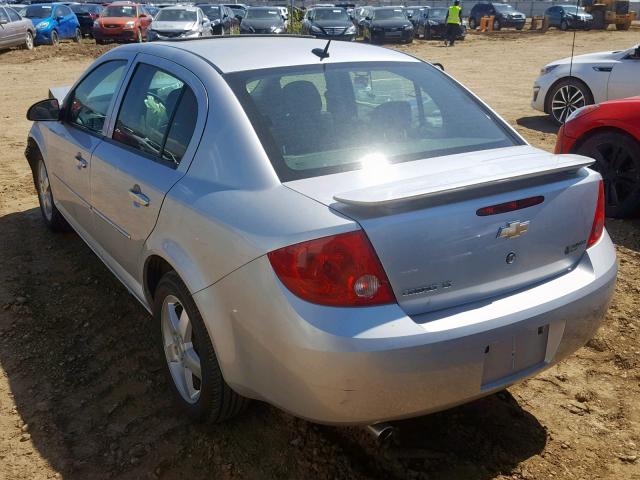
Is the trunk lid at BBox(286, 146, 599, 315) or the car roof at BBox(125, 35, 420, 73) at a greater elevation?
the car roof at BBox(125, 35, 420, 73)

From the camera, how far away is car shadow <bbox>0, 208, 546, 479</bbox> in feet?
8.58

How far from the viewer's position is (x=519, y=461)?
8.64 feet

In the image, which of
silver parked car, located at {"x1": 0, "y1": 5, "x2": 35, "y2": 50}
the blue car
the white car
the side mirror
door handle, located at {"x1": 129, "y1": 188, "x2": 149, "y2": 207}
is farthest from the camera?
the blue car

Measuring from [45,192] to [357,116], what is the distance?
11.0 feet

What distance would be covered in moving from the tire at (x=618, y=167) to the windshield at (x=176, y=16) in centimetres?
2016

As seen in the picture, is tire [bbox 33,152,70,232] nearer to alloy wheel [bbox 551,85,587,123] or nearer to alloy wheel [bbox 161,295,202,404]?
alloy wheel [bbox 161,295,202,404]

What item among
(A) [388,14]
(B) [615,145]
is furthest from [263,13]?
(B) [615,145]

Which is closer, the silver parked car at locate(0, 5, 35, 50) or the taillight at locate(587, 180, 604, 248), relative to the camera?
the taillight at locate(587, 180, 604, 248)

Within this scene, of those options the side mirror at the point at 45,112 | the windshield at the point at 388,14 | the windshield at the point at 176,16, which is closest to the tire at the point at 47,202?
the side mirror at the point at 45,112

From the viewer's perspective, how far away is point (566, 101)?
9.39 meters

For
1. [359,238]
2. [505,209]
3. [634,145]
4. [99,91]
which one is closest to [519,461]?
[505,209]

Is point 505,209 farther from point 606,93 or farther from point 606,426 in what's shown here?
point 606,93

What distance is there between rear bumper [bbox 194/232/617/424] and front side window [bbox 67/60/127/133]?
183 centimetres

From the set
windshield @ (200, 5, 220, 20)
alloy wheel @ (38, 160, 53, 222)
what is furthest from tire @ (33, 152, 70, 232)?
windshield @ (200, 5, 220, 20)
